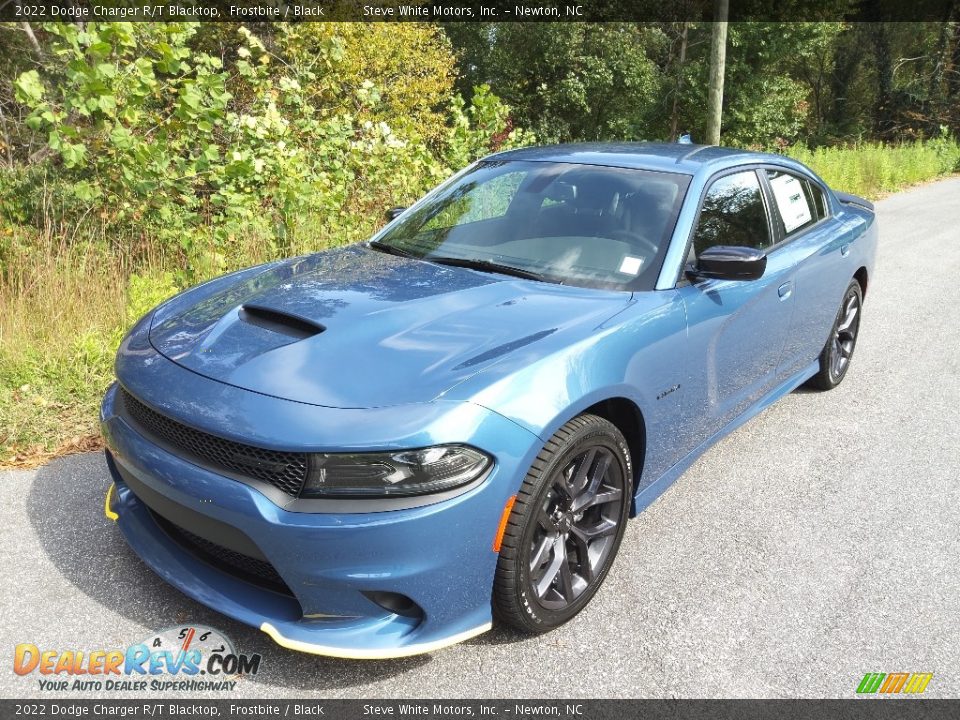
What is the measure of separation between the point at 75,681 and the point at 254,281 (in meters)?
1.66

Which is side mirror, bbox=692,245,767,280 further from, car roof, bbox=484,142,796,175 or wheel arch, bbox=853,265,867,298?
wheel arch, bbox=853,265,867,298

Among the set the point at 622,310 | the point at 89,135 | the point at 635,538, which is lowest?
the point at 635,538

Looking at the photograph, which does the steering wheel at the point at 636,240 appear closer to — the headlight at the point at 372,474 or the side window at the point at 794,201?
the side window at the point at 794,201

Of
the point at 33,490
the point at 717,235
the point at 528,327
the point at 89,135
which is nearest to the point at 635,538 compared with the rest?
the point at 528,327

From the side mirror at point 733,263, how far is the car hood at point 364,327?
413 millimetres

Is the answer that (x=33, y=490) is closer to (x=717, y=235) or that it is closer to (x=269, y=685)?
(x=269, y=685)

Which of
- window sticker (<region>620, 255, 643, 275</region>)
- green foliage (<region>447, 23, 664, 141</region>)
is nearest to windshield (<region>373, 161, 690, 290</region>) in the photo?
window sticker (<region>620, 255, 643, 275</region>)

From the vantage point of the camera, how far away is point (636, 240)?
10.9 ft

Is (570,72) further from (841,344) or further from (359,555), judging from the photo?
(359,555)

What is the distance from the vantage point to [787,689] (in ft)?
8.00

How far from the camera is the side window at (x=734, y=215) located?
11.4 ft

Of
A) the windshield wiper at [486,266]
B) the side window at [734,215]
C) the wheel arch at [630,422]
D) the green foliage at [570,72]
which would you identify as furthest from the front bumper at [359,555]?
the green foliage at [570,72]

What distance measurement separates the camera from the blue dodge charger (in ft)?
7.14

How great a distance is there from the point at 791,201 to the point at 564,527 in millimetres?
2741
